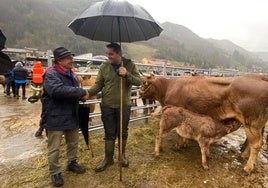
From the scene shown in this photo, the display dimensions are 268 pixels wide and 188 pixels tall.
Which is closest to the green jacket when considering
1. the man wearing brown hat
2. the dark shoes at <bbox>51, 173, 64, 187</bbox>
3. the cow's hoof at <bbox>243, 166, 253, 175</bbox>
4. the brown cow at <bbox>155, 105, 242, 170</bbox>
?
the man wearing brown hat

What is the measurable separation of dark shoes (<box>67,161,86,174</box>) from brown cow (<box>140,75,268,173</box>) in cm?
240

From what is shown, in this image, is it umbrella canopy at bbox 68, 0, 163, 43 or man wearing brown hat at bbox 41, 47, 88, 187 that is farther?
umbrella canopy at bbox 68, 0, 163, 43

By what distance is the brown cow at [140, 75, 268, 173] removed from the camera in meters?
4.05

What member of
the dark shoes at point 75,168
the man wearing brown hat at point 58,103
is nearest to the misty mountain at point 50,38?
the dark shoes at point 75,168

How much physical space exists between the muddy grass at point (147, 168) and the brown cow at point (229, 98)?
0.35 metres

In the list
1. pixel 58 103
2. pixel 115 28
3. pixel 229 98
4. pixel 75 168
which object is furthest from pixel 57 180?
pixel 229 98

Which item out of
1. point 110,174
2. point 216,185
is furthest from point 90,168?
point 216,185

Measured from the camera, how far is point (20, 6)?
391ft

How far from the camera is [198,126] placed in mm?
4336

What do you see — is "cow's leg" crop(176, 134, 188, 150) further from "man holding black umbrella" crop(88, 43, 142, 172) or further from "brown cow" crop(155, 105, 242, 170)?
"man holding black umbrella" crop(88, 43, 142, 172)

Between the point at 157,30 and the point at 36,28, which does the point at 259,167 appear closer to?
the point at 157,30

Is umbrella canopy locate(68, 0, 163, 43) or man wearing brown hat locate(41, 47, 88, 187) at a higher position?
umbrella canopy locate(68, 0, 163, 43)

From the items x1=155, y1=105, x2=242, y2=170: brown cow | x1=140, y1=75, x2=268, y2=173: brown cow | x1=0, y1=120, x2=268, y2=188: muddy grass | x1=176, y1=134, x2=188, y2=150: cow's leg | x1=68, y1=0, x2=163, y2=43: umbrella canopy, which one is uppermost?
x1=68, y1=0, x2=163, y2=43: umbrella canopy

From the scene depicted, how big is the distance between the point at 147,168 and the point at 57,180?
1493 millimetres
